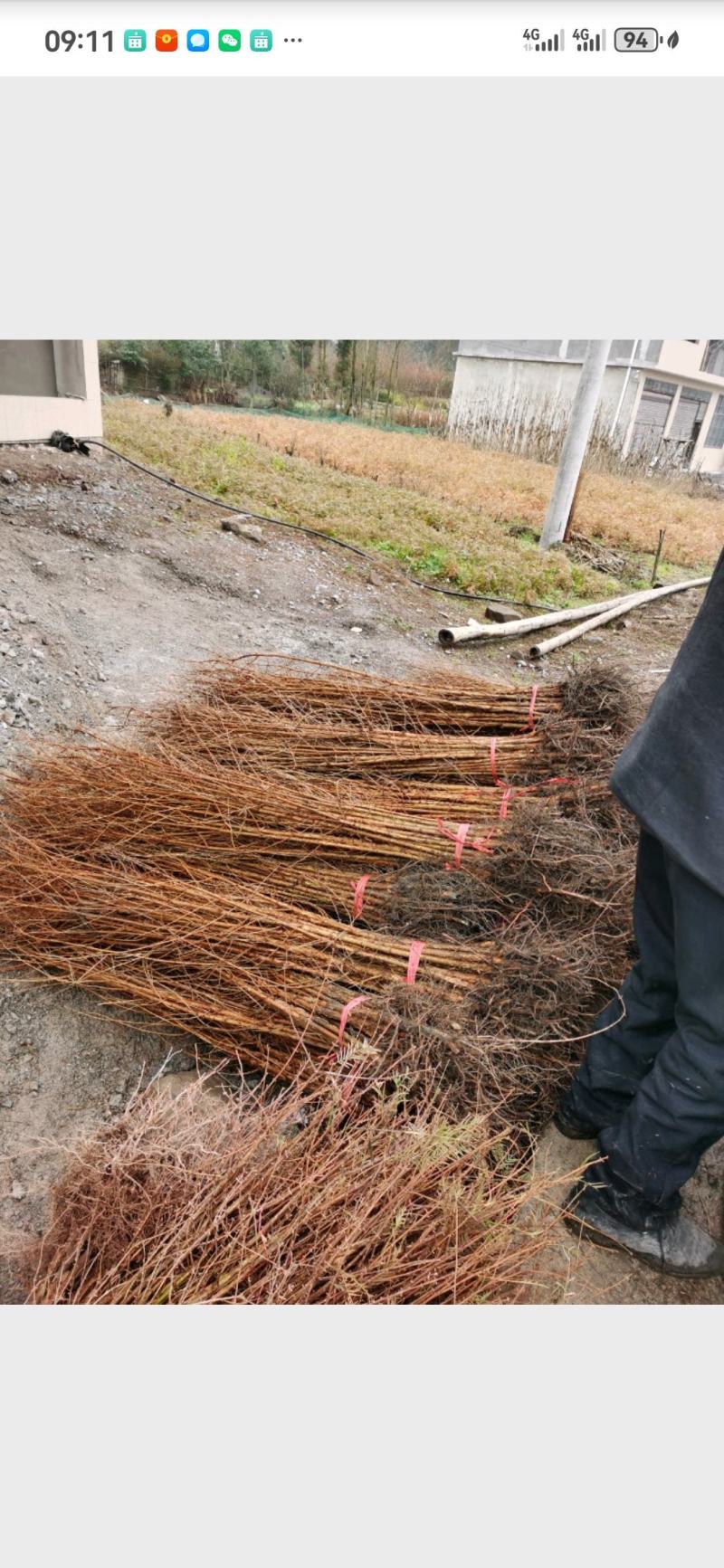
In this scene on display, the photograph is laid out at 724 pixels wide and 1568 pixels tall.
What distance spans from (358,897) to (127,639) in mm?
3448

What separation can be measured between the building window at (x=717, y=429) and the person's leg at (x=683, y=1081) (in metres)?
16.9

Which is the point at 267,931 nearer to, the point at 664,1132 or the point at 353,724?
the point at 664,1132

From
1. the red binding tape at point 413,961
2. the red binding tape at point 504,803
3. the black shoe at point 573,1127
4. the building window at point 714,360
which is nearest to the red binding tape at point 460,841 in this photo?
the red binding tape at point 504,803

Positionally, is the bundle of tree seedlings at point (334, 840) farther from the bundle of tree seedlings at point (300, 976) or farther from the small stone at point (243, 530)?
the small stone at point (243, 530)

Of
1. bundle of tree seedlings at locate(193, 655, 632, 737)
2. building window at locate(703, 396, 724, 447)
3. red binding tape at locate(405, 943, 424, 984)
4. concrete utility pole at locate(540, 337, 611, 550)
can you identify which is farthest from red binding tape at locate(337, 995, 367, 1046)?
building window at locate(703, 396, 724, 447)

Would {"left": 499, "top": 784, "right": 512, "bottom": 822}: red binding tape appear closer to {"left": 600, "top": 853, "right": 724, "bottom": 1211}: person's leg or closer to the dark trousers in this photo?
the dark trousers

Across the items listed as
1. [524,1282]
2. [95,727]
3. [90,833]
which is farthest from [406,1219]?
[95,727]

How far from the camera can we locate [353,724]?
3.46 meters

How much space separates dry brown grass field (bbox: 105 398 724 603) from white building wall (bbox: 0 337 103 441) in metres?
0.27

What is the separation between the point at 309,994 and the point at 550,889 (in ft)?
2.33

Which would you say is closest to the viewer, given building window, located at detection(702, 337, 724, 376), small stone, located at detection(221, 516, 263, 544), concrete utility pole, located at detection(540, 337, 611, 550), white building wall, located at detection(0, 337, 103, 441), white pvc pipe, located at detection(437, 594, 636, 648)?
white pvc pipe, located at detection(437, 594, 636, 648)

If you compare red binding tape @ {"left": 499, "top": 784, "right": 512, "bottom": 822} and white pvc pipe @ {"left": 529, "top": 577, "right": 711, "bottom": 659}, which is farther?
white pvc pipe @ {"left": 529, "top": 577, "right": 711, "bottom": 659}

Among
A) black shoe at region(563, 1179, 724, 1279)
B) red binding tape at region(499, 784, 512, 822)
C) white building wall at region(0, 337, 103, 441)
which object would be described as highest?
white building wall at region(0, 337, 103, 441)

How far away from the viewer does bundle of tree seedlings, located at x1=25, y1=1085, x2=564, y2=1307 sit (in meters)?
1.37
